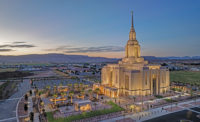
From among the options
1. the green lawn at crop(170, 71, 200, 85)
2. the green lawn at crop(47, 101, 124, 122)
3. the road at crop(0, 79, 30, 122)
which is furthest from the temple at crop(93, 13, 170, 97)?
the green lawn at crop(170, 71, 200, 85)

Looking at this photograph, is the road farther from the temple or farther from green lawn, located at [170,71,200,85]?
green lawn, located at [170,71,200,85]

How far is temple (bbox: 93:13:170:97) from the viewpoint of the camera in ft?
105

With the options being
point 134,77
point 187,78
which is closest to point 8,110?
point 134,77

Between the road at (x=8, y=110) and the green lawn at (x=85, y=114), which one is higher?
the green lawn at (x=85, y=114)

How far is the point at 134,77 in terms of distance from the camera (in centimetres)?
3175

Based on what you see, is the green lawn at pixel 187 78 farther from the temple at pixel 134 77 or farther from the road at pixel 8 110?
the road at pixel 8 110

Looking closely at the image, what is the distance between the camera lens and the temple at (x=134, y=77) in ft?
105

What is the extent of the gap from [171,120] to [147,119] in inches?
132

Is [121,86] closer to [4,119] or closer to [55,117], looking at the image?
[55,117]

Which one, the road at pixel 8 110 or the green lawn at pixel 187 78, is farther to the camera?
the green lawn at pixel 187 78

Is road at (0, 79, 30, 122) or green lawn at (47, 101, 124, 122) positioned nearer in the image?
green lawn at (47, 101, 124, 122)

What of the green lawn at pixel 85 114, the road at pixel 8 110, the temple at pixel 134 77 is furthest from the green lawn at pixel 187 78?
the road at pixel 8 110

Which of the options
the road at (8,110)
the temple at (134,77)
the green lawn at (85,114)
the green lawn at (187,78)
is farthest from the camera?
the green lawn at (187,78)

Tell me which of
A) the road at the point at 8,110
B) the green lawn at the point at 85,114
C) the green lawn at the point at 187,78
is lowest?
the road at the point at 8,110
